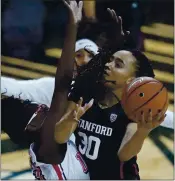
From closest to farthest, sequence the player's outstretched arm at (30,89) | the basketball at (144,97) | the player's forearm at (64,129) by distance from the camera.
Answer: the basketball at (144,97)
the player's forearm at (64,129)
the player's outstretched arm at (30,89)

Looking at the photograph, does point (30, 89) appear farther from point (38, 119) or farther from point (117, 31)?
point (117, 31)

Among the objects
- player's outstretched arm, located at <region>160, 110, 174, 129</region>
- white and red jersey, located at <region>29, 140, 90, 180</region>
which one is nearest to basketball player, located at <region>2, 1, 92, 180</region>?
white and red jersey, located at <region>29, 140, 90, 180</region>

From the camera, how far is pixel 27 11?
1.94 meters

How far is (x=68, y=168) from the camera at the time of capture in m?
1.84

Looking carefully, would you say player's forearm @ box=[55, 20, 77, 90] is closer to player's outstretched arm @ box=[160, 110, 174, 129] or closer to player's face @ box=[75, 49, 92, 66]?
player's face @ box=[75, 49, 92, 66]

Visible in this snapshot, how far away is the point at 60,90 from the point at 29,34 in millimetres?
337

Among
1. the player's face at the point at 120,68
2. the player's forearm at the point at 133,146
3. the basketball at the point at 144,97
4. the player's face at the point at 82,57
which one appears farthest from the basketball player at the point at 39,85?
the player's forearm at the point at 133,146

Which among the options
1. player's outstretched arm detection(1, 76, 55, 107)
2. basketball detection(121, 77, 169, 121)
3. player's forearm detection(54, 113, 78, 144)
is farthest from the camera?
player's outstretched arm detection(1, 76, 55, 107)

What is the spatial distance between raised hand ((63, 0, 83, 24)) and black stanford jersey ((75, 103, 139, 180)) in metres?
0.33

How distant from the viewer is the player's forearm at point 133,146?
1753mm

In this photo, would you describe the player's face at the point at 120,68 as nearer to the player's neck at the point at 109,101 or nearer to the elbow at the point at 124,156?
the player's neck at the point at 109,101

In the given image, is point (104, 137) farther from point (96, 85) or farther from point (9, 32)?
point (9, 32)

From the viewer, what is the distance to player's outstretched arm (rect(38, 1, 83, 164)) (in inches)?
69.7

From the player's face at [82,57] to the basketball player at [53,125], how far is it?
6cm
